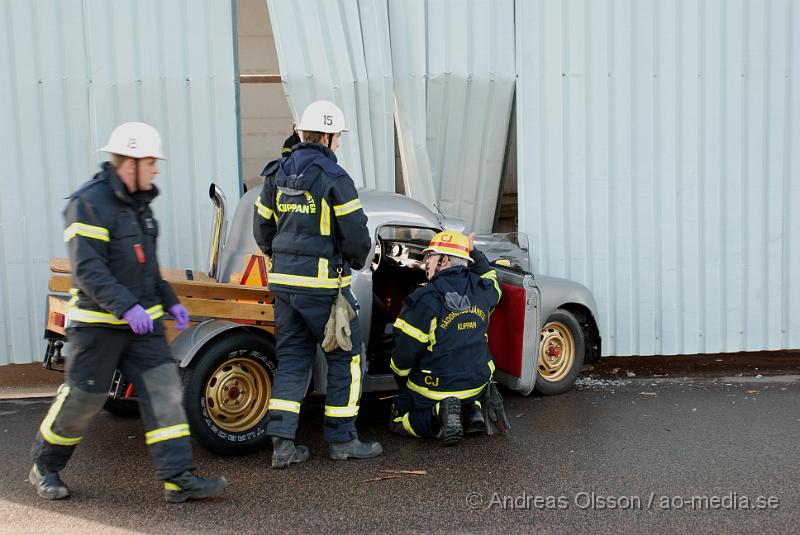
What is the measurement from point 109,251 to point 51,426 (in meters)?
0.93

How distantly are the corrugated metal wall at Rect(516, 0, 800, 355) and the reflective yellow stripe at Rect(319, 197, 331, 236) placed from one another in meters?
3.13

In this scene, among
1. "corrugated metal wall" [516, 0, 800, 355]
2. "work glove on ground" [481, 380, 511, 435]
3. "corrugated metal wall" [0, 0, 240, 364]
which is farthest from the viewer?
"corrugated metal wall" [516, 0, 800, 355]

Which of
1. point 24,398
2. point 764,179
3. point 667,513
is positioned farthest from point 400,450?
point 764,179

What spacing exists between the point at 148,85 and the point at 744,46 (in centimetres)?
516

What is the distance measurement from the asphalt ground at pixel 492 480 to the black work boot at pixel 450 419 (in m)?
0.09

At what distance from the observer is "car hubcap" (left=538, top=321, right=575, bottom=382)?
23.0 feet

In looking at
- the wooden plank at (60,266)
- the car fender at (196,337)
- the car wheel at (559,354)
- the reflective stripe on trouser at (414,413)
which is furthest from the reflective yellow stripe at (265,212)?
the car wheel at (559,354)

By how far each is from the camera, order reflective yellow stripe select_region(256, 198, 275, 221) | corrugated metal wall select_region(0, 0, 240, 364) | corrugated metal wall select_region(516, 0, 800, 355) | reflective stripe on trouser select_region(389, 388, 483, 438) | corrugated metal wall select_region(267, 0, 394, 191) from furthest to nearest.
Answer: corrugated metal wall select_region(516, 0, 800, 355) → corrugated metal wall select_region(267, 0, 394, 191) → corrugated metal wall select_region(0, 0, 240, 364) → reflective stripe on trouser select_region(389, 388, 483, 438) → reflective yellow stripe select_region(256, 198, 275, 221)

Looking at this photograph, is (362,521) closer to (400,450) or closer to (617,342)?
(400,450)

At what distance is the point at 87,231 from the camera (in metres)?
4.44

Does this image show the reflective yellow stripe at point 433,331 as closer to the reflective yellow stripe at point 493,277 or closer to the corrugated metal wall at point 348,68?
the reflective yellow stripe at point 493,277

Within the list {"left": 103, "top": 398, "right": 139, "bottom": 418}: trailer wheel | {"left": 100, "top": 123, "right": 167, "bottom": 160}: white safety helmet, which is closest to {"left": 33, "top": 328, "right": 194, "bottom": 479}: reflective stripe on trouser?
{"left": 100, "top": 123, "right": 167, "bottom": 160}: white safety helmet

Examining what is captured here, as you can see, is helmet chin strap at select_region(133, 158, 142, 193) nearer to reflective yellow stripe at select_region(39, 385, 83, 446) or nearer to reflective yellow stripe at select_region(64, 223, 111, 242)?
reflective yellow stripe at select_region(64, 223, 111, 242)

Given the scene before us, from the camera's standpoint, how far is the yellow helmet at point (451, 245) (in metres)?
5.87
